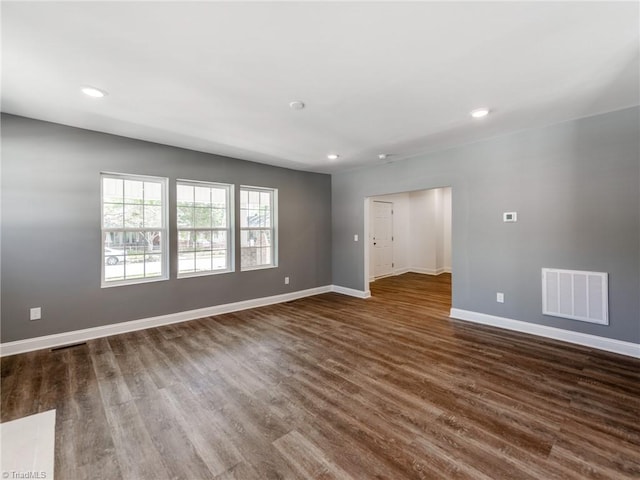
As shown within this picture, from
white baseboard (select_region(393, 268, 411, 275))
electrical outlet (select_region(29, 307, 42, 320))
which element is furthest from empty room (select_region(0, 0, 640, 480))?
white baseboard (select_region(393, 268, 411, 275))

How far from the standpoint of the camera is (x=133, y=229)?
3.86 metres

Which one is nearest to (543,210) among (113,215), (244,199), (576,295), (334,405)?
(576,295)

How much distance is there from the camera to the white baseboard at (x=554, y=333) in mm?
2980

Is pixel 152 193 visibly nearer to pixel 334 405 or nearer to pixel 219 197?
pixel 219 197

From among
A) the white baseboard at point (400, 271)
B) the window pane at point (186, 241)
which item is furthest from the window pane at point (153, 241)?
the white baseboard at point (400, 271)

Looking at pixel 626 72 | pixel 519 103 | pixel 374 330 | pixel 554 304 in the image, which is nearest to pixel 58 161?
pixel 374 330

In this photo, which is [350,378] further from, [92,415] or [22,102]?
[22,102]

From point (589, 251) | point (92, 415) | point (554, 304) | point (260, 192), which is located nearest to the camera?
point (92, 415)

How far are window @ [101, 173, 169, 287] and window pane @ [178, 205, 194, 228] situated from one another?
0.21 metres

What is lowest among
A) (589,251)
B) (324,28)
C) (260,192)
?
(589,251)

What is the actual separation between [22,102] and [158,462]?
135 inches

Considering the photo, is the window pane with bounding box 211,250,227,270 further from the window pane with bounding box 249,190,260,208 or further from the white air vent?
the white air vent

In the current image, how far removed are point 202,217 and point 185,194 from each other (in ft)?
1.39

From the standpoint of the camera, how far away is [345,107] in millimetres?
2844
